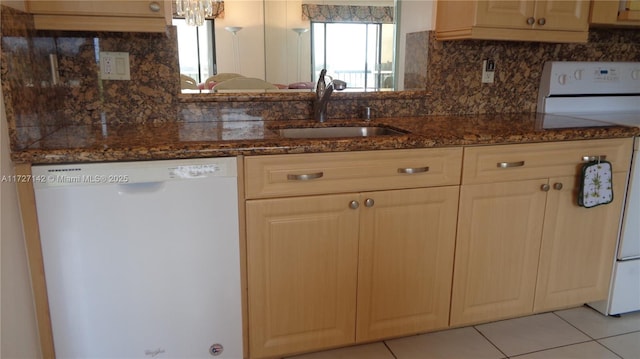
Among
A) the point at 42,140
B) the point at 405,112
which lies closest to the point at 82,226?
the point at 42,140

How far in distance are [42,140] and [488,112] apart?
6.65ft

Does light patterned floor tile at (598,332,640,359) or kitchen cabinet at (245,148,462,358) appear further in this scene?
light patterned floor tile at (598,332,640,359)

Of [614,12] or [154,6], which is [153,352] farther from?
[614,12]

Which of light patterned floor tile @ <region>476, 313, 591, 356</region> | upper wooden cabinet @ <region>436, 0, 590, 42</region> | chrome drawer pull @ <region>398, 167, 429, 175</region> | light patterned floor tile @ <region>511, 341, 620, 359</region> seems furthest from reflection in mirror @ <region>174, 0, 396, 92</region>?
light patterned floor tile @ <region>511, 341, 620, 359</region>

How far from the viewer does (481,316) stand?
2.04 m

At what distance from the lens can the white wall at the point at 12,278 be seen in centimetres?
137

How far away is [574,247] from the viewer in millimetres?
2076

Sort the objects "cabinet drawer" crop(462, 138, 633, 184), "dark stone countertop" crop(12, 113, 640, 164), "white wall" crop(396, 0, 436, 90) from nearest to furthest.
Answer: "dark stone countertop" crop(12, 113, 640, 164) < "cabinet drawer" crop(462, 138, 633, 184) < "white wall" crop(396, 0, 436, 90)

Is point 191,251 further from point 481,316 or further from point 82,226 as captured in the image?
point 481,316

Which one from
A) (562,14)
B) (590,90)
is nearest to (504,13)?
(562,14)

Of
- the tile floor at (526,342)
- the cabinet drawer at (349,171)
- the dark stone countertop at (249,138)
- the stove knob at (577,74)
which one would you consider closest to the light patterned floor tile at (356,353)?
the tile floor at (526,342)

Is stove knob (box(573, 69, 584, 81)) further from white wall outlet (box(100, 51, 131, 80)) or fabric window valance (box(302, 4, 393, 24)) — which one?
white wall outlet (box(100, 51, 131, 80))

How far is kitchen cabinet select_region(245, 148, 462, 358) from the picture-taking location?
1.65 meters

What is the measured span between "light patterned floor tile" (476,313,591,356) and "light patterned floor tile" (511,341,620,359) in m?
0.03
